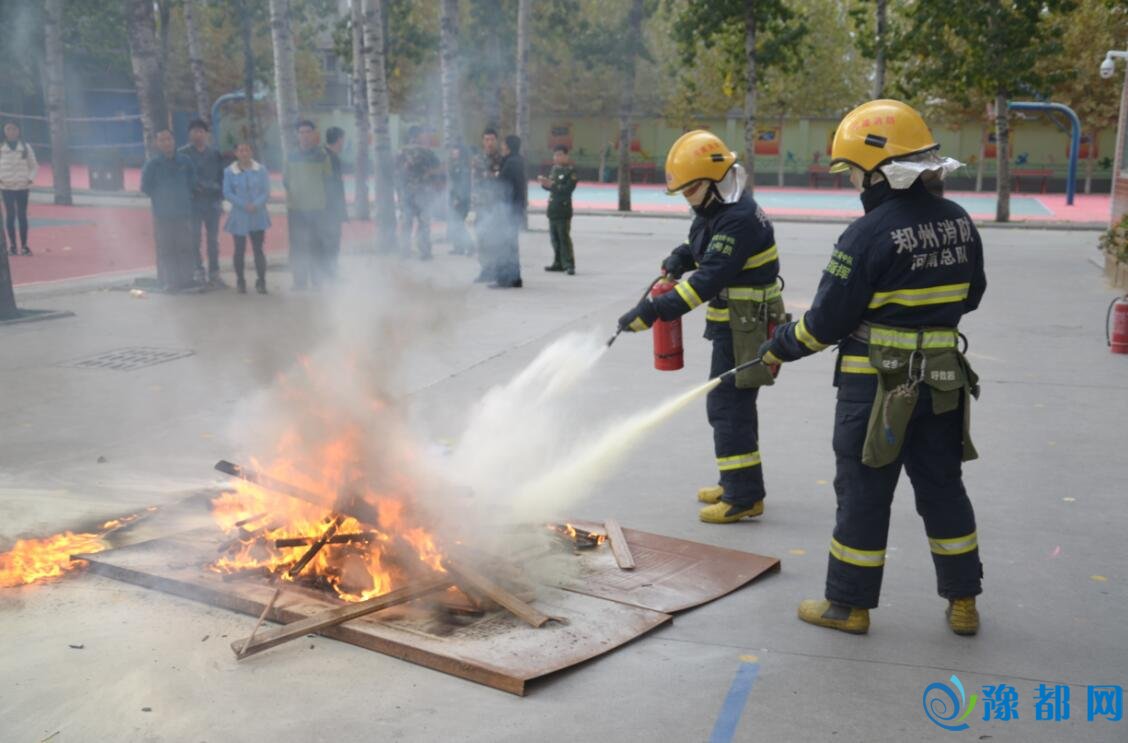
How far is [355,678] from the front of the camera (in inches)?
140

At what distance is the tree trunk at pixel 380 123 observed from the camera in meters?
15.7

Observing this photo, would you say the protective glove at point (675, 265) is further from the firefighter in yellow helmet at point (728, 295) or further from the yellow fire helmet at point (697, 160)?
the yellow fire helmet at point (697, 160)

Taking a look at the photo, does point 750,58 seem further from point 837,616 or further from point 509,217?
point 837,616

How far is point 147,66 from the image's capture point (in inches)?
499

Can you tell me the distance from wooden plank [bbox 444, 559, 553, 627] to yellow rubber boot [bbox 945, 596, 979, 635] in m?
1.53

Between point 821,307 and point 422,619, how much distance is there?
73.0 inches

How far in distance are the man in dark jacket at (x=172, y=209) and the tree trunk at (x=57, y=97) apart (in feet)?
38.3

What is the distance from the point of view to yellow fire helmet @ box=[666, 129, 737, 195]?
4.98 meters

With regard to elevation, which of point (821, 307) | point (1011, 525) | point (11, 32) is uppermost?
point (11, 32)

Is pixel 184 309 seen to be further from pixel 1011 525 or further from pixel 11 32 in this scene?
pixel 1011 525

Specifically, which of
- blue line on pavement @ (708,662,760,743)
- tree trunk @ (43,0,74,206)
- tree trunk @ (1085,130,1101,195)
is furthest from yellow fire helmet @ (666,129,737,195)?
tree trunk @ (1085,130,1101,195)

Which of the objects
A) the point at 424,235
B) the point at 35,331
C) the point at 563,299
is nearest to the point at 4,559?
the point at 35,331

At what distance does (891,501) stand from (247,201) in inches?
389

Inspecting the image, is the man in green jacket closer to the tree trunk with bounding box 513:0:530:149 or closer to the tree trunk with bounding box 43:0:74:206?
the tree trunk with bounding box 513:0:530:149
